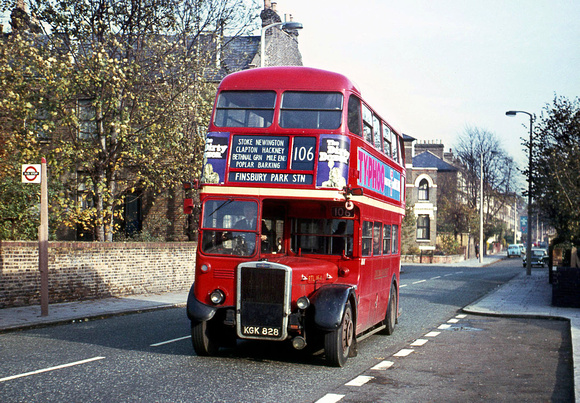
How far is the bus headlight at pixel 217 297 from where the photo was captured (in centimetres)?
1002

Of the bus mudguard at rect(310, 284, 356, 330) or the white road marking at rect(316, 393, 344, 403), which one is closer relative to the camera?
the white road marking at rect(316, 393, 344, 403)

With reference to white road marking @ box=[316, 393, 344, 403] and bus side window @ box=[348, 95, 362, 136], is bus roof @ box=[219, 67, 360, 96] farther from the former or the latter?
white road marking @ box=[316, 393, 344, 403]

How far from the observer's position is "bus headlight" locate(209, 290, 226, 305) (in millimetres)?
10023

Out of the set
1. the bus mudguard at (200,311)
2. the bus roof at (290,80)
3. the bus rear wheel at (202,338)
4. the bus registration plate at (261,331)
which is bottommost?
the bus rear wheel at (202,338)

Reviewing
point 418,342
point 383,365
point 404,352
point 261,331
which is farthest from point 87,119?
point 383,365

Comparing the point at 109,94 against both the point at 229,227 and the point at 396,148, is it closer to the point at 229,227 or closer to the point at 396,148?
the point at 396,148

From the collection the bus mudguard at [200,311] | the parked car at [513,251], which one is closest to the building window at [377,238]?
the bus mudguard at [200,311]

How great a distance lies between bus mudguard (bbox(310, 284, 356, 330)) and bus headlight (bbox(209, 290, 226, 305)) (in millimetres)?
1252

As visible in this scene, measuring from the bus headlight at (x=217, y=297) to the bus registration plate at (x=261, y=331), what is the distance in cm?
56

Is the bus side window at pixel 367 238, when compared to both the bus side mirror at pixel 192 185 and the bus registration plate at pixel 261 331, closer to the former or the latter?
the bus registration plate at pixel 261 331

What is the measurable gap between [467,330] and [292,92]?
7166mm

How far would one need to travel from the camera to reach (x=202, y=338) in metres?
10.2

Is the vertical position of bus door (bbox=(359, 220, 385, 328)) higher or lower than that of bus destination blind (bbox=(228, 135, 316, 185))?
lower

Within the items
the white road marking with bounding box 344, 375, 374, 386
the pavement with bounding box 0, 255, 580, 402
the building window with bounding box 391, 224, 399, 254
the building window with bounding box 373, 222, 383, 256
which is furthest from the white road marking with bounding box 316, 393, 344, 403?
the building window with bounding box 391, 224, 399, 254
